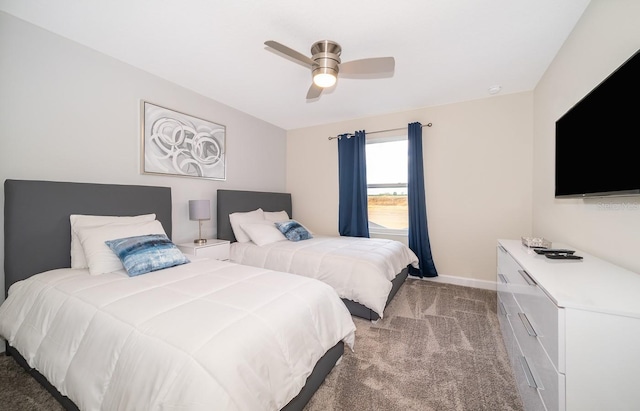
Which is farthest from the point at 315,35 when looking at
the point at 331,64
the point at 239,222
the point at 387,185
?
the point at 387,185

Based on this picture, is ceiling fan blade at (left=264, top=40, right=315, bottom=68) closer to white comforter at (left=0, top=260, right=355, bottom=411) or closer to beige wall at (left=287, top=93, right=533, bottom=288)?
white comforter at (left=0, top=260, right=355, bottom=411)

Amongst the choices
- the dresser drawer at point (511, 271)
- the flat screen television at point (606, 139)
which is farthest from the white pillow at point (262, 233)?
the flat screen television at point (606, 139)

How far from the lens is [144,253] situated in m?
1.86

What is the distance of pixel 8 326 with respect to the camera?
1.54 m

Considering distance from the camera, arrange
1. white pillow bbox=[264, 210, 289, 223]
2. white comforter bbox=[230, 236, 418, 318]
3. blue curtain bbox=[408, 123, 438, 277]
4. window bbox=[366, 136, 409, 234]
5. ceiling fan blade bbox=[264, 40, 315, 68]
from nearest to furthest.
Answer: ceiling fan blade bbox=[264, 40, 315, 68], white comforter bbox=[230, 236, 418, 318], blue curtain bbox=[408, 123, 438, 277], white pillow bbox=[264, 210, 289, 223], window bbox=[366, 136, 409, 234]

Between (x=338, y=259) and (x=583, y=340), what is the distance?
180cm

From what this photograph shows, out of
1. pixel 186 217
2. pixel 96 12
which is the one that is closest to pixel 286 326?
pixel 186 217

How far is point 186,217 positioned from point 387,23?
9.62 feet

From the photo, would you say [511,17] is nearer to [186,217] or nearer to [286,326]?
[286,326]

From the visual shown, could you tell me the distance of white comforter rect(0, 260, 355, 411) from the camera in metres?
0.91

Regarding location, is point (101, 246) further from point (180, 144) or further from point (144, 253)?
point (180, 144)

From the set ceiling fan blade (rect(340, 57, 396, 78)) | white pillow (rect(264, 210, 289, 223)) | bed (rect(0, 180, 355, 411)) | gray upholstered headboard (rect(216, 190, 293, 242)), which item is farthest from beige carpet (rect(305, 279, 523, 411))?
ceiling fan blade (rect(340, 57, 396, 78))

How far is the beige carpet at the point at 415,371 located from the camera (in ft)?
4.70

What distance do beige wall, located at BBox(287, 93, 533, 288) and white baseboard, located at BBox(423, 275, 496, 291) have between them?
0.04 ft
